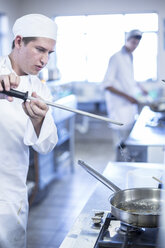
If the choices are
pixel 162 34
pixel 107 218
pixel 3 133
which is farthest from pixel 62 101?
pixel 162 34

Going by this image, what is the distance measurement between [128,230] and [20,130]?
2.36ft

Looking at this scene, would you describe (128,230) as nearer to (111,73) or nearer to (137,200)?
(137,200)

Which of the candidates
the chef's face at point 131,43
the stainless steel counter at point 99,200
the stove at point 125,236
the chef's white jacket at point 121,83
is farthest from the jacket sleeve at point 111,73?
the stove at point 125,236

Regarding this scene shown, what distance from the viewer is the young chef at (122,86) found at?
3.74 metres

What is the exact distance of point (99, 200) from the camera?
55.9 inches

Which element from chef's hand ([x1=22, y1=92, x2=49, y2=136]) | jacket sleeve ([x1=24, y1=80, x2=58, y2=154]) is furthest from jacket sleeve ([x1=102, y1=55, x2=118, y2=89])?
chef's hand ([x1=22, y1=92, x2=49, y2=136])

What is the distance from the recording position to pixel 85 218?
1221 mm

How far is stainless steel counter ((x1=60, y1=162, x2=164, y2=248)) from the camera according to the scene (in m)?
1.05

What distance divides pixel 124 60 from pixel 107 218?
112 inches

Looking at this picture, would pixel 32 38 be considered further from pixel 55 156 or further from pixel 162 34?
pixel 162 34

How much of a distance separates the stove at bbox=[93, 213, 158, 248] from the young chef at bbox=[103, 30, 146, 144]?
2.69 metres

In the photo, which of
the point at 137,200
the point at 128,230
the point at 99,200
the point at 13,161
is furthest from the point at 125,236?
the point at 13,161

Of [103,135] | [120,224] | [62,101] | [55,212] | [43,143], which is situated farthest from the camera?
[103,135]

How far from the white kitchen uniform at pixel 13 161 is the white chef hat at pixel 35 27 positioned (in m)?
0.15
